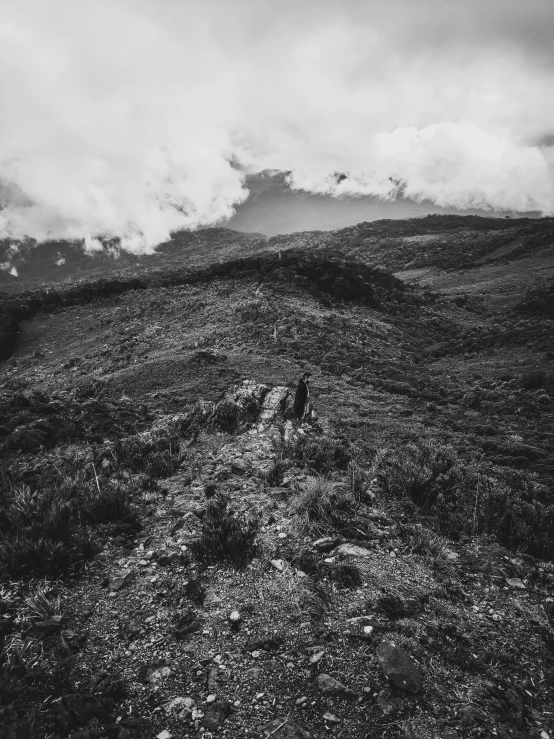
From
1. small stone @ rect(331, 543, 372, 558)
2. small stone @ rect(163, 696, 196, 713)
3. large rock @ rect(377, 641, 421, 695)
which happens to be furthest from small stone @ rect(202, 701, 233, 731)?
small stone @ rect(331, 543, 372, 558)

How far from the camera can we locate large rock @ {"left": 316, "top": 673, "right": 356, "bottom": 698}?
10.1ft

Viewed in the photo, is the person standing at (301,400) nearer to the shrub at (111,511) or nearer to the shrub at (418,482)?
the shrub at (418,482)

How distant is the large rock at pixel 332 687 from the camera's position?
308cm

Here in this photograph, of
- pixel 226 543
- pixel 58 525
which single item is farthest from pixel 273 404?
pixel 58 525

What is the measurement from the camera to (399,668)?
3.27 metres

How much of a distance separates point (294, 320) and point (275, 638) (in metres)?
31.9

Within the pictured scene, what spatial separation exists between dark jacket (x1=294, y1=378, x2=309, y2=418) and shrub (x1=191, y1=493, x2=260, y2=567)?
24.0 feet

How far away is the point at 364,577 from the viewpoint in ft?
15.1

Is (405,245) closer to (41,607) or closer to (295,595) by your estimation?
(295,595)

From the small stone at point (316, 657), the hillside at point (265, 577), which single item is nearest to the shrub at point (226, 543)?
the hillside at point (265, 577)

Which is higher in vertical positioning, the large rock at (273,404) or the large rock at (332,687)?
the large rock at (273,404)

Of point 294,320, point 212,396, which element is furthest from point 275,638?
Result: point 294,320

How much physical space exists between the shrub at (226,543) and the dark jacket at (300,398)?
24.0ft

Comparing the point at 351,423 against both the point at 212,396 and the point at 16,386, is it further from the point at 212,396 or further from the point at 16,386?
the point at 16,386
